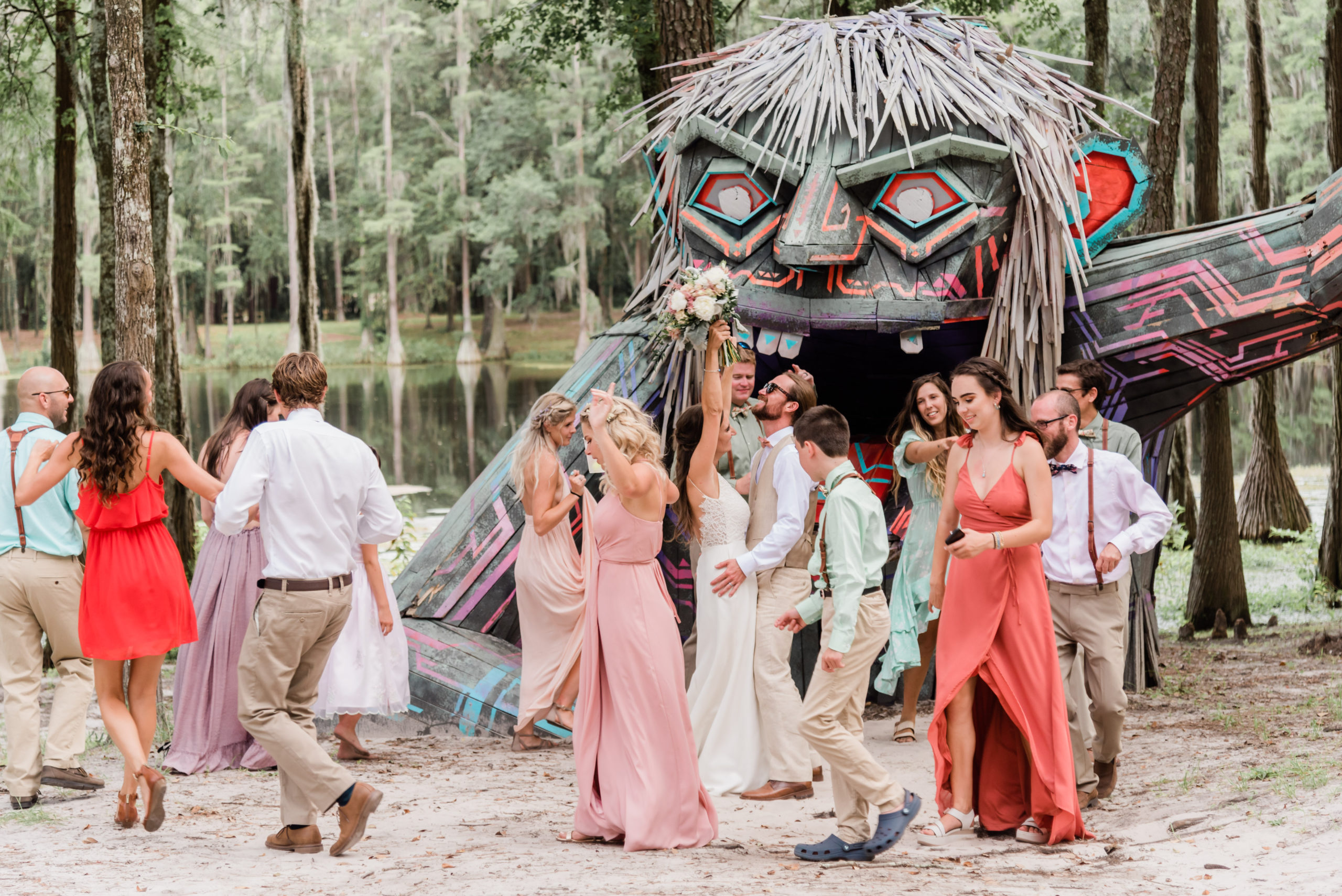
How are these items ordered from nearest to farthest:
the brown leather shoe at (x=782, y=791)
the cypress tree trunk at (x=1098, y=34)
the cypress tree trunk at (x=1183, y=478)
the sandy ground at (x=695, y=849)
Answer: the sandy ground at (x=695, y=849) < the brown leather shoe at (x=782, y=791) < the cypress tree trunk at (x=1098, y=34) < the cypress tree trunk at (x=1183, y=478)

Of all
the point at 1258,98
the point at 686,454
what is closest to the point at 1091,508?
the point at 686,454

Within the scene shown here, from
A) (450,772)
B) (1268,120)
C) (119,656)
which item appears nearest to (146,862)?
(119,656)

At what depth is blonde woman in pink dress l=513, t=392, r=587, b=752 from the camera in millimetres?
5934

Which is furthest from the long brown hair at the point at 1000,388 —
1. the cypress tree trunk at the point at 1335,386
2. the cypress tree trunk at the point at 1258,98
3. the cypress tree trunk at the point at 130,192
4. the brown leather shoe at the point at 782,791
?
the cypress tree trunk at the point at 1258,98

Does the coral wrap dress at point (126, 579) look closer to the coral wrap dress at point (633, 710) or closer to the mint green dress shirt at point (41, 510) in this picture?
the mint green dress shirt at point (41, 510)

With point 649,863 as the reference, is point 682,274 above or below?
above

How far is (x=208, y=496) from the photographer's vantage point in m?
4.60

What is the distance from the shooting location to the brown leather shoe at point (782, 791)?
519 centimetres

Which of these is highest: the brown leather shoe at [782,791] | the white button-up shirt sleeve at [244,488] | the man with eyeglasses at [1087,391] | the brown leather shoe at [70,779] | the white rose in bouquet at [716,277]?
the white rose in bouquet at [716,277]

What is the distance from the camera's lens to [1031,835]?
14.2ft

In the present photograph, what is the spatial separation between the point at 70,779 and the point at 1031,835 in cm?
373

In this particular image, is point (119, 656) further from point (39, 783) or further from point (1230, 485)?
point (1230, 485)

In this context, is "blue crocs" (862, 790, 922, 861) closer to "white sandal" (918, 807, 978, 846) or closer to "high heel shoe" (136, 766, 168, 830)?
"white sandal" (918, 807, 978, 846)

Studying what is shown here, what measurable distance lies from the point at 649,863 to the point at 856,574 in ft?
3.83
